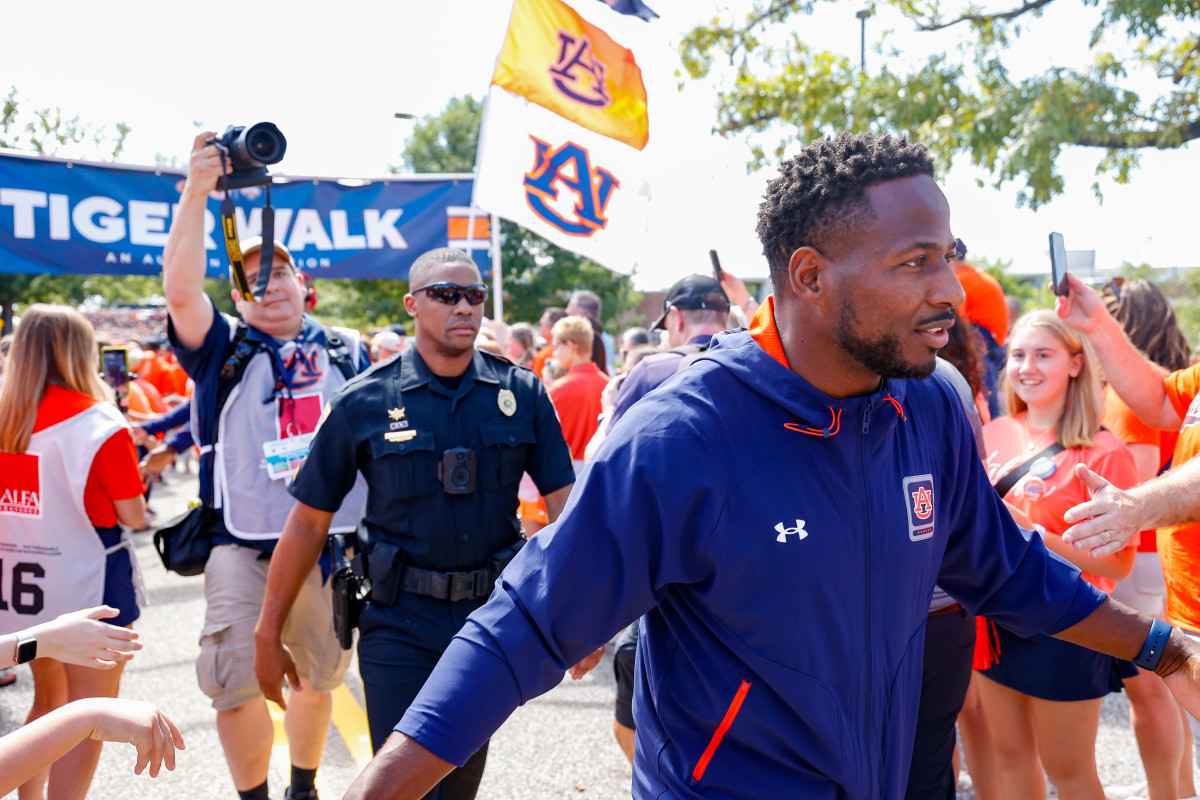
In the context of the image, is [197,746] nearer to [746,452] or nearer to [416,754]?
[416,754]

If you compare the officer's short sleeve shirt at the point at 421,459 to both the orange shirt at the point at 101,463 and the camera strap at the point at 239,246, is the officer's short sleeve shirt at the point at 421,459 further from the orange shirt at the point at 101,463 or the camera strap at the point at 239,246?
the orange shirt at the point at 101,463

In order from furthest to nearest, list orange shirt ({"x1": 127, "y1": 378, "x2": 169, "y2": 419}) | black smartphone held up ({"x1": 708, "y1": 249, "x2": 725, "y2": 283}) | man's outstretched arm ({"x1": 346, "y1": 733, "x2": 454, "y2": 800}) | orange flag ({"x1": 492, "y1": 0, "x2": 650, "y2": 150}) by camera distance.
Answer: orange shirt ({"x1": 127, "y1": 378, "x2": 169, "y2": 419}) → orange flag ({"x1": 492, "y1": 0, "x2": 650, "y2": 150}) → black smartphone held up ({"x1": 708, "y1": 249, "x2": 725, "y2": 283}) → man's outstretched arm ({"x1": 346, "y1": 733, "x2": 454, "y2": 800})

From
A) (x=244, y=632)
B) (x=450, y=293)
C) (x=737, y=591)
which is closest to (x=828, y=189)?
(x=737, y=591)

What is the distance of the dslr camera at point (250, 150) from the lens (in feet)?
10.9

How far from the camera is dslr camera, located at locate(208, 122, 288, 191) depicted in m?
3.31

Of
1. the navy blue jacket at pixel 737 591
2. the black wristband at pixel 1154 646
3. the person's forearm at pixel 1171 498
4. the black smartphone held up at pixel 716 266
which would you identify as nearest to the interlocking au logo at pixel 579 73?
the black smartphone held up at pixel 716 266

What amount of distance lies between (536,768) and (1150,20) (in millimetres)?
8071

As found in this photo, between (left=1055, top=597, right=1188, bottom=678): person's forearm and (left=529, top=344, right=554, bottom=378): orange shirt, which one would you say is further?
(left=529, top=344, right=554, bottom=378): orange shirt

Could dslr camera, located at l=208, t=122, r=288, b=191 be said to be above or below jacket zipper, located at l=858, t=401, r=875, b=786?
above

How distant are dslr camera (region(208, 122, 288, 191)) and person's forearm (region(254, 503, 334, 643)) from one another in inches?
47.8

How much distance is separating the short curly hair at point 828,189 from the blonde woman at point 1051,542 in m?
1.94

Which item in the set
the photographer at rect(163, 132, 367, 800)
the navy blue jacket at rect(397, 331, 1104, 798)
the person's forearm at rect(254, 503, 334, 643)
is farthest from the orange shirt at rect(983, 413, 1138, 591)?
the photographer at rect(163, 132, 367, 800)

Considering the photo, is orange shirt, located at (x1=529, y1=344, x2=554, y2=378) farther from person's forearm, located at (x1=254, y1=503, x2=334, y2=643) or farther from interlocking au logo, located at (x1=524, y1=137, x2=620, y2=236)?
person's forearm, located at (x1=254, y1=503, x2=334, y2=643)

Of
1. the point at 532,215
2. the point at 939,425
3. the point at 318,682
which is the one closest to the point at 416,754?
the point at 939,425
